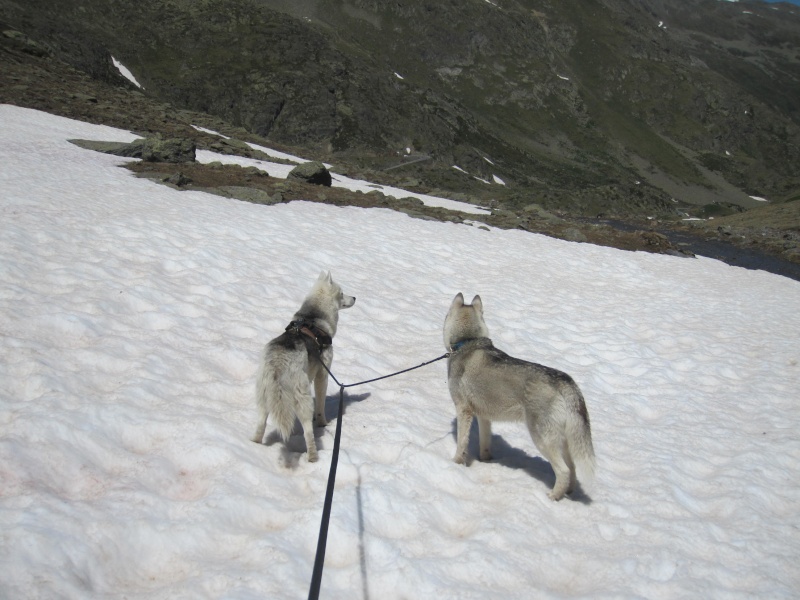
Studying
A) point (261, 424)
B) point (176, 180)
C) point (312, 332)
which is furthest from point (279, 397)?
point (176, 180)

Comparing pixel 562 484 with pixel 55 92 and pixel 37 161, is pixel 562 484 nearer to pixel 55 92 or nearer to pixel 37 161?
pixel 37 161

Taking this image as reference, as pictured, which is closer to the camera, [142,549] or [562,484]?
[142,549]

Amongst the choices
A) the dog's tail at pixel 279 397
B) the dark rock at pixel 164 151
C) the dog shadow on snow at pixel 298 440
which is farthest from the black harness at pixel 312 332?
the dark rock at pixel 164 151

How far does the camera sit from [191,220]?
15031 millimetres

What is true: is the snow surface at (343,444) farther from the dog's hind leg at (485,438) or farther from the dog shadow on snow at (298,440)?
the dog's hind leg at (485,438)

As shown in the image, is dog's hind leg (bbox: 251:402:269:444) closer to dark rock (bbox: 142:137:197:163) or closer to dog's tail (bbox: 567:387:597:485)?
dog's tail (bbox: 567:387:597:485)

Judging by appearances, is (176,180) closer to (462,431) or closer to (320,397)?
(320,397)

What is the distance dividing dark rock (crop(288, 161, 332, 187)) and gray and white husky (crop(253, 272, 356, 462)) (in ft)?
77.4

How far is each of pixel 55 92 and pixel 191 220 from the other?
30874mm

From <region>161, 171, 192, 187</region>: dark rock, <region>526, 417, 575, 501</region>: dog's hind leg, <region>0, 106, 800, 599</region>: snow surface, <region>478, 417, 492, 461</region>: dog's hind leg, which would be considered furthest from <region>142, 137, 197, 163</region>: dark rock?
<region>526, 417, 575, 501</region>: dog's hind leg

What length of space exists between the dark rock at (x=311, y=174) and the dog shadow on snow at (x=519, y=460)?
24.1 meters

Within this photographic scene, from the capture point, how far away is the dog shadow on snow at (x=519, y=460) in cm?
630

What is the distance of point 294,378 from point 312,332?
1.05 metres

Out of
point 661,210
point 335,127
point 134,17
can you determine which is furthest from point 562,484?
point 134,17
